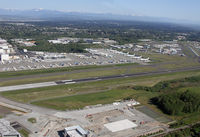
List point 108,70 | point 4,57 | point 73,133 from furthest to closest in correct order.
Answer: point 4,57 → point 108,70 → point 73,133

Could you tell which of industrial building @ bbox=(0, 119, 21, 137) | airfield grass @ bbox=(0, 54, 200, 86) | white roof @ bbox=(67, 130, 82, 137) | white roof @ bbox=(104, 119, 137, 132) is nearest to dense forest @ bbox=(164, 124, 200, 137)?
white roof @ bbox=(104, 119, 137, 132)

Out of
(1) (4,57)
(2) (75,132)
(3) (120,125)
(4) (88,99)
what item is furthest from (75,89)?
(1) (4,57)

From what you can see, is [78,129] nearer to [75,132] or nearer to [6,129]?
[75,132]

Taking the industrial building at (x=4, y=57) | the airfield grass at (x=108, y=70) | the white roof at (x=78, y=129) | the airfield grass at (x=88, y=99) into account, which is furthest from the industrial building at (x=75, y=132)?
the industrial building at (x=4, y=57)

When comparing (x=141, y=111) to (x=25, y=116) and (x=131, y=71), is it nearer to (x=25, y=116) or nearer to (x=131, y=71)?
(x=25, y=116)

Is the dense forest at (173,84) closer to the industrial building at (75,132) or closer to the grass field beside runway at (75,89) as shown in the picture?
the grass field beside runway at (75,89)

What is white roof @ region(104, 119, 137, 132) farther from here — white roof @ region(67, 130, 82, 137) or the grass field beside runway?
the grass field beside runway
